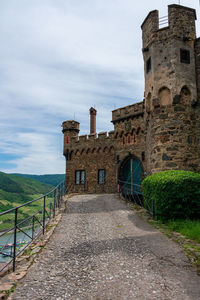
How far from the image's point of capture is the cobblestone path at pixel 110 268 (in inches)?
136

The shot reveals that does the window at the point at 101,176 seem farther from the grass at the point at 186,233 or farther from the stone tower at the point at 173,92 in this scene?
the grass at the point at 186,233

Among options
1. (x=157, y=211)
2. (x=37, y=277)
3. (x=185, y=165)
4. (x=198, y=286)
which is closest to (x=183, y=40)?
(x=185, y=165)

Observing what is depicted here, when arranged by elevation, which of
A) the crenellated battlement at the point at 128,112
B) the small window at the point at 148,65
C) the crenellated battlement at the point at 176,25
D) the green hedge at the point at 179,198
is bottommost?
the green hedge at the point at 179,198

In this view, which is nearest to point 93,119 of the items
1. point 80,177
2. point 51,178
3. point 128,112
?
point 128,112

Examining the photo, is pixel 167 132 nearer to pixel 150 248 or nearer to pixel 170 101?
pixel 170 101

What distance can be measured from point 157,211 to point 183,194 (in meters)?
1.18

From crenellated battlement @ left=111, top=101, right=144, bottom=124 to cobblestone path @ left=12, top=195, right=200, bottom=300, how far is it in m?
12.0

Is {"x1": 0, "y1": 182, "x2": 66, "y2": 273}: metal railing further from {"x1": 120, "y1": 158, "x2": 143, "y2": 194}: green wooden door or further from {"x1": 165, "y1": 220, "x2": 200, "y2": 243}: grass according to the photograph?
{"x1": 120, "y1": 158, "x2": 143, "y2": 194}: green wooden door

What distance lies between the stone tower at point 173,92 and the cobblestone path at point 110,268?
481cm

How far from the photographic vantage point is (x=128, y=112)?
18516mm

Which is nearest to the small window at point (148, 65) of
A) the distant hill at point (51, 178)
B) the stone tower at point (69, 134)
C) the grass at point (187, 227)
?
the grass at point (187, 227)

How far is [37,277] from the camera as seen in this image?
3988mm

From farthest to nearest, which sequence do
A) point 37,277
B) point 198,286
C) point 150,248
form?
point 150,248 < point 37,277 < point 198,286

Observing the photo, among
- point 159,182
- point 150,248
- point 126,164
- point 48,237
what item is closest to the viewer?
point 150,248
